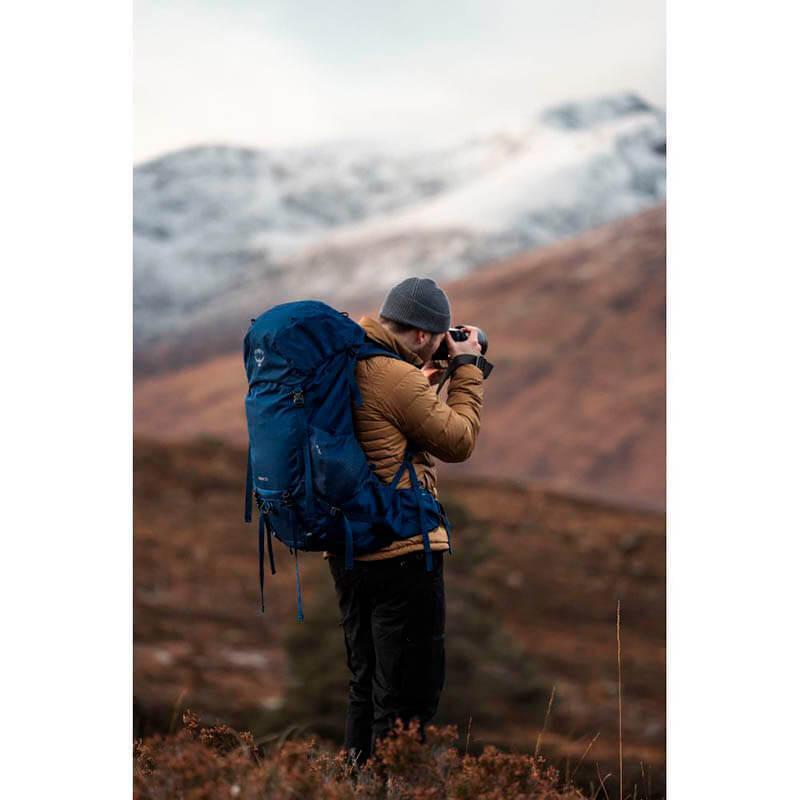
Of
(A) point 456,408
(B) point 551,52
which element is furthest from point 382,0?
(A) point 456,408

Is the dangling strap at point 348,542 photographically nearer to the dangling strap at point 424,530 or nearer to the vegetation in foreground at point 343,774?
the dangling strap at point 424,530

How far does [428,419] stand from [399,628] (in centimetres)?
39

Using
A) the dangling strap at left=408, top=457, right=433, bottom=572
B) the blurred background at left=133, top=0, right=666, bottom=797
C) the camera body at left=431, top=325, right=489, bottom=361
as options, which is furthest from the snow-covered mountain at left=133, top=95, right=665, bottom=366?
the dangling strap at left=408, top=457, right=433, bottom=572

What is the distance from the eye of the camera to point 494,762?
6.57 ft

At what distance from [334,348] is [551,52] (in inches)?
296

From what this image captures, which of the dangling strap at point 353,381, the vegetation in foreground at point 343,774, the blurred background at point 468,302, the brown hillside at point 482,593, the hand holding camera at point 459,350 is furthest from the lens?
the brown hillside at point 482,593

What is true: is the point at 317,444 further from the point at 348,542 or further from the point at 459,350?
the point at 459,350

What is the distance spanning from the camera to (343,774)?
80.4 inches

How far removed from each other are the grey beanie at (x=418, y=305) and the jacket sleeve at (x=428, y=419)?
0.30ft

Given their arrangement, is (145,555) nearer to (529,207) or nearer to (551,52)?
(529,207)

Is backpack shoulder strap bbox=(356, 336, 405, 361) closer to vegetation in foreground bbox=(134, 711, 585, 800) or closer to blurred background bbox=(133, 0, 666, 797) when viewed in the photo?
vegetation in foreground bbox=(134, 711, 585, 800)

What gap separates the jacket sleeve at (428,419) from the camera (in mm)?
1935

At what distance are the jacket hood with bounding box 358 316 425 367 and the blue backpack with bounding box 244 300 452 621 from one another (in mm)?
37

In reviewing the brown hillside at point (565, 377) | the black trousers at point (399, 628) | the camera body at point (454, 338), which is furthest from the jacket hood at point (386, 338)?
the brown hillside at point (565, 377)
